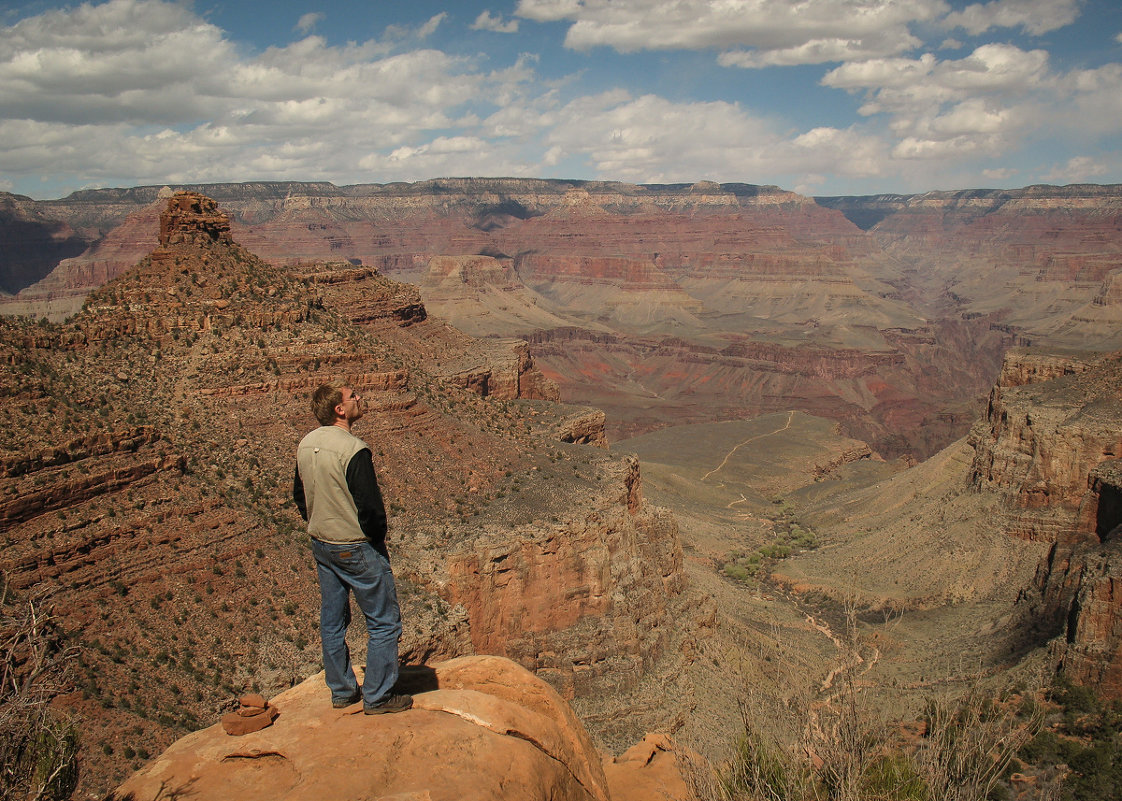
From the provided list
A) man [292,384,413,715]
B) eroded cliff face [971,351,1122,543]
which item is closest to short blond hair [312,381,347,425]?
man [292,384,413,715]

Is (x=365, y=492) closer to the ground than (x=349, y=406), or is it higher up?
closer to the ground

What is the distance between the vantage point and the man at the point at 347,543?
420 inches

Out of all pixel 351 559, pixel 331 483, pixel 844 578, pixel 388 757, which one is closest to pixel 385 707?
pixel 388 757

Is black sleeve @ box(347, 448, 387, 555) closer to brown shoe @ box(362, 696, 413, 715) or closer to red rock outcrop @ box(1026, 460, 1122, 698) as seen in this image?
brown shoe @ box(362, 696, 413, 715)

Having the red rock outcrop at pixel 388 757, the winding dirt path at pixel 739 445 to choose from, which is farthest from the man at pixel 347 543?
the winding dirt path at pixel 739 445

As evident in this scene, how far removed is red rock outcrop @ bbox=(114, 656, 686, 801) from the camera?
9.32 metres

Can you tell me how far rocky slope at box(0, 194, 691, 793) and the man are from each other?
9.39m

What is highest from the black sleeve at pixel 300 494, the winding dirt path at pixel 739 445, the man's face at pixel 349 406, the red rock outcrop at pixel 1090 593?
the man's face at pixel 349 406

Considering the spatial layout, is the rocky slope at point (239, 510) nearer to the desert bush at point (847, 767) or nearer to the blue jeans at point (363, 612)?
the blue jeans at point (363, 612)

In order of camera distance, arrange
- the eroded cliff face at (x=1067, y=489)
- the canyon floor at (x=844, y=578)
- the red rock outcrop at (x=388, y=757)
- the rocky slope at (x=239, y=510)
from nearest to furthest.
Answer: the red rock outcrop at (x=388, y=757) → the rocky slope at (x=239, y=510) → the eroded cliff face at (x=1067, y=489) → the canyon floor at (x=844, y=578)

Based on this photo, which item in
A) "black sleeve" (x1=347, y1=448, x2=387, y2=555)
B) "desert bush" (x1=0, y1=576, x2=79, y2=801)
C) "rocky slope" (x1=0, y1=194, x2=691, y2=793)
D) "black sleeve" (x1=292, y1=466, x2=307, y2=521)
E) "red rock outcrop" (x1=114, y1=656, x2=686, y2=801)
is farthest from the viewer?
"rocky slope" (x1=0, y1=194, x2=691, y2=793)

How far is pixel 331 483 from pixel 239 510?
17496 mm

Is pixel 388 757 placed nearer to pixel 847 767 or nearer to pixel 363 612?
pixel 363 612

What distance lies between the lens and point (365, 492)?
10.6m
